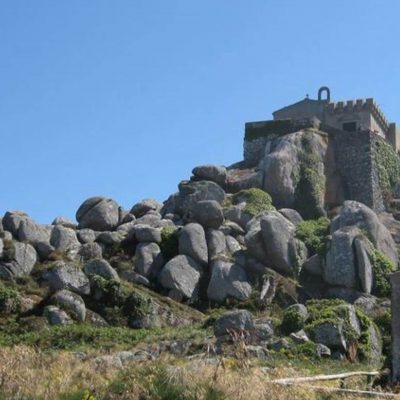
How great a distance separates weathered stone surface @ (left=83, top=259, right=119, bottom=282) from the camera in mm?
38719

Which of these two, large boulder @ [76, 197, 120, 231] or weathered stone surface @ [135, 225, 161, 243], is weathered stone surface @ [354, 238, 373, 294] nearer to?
weathered stone surface @ [135, 225, 161, 243]

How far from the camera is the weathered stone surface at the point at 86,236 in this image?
43541mm

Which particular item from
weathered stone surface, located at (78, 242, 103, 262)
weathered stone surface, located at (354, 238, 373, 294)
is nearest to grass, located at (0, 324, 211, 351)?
weathered stone surface, located at (78, 242, 103, 262)

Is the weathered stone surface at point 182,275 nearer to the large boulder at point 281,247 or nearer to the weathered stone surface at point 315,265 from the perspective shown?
the large boulder at point 281,247

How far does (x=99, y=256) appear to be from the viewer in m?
41.9

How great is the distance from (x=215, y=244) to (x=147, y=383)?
24453mm

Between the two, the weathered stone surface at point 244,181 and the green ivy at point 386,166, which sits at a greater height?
the green ivy at point 386,166

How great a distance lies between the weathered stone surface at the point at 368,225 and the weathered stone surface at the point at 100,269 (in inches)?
484

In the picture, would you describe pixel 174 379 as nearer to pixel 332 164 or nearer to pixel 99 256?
pixel 99 256

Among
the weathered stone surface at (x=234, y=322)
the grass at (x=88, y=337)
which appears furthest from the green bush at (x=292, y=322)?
the grass at (x=88, y=337)

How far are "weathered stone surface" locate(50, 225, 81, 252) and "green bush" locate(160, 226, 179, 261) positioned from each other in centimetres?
375

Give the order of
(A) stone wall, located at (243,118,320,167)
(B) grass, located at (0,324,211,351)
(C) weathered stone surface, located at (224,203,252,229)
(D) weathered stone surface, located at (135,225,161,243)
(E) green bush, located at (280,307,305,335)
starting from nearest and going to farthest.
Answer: (B) grass, located at (0,324,211,351) → (E) green bush, located at (280,307,305,335) → (D) weathered stone surface, located at (135,225,161,243) → (C) weathered stone surface, located at (224,203,252,229) → (A) stone wall, located at (243,118,320,167)

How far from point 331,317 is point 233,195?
17936 millimetres

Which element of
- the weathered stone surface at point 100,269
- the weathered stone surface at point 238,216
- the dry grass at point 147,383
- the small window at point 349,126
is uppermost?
the small window at point 349,126
